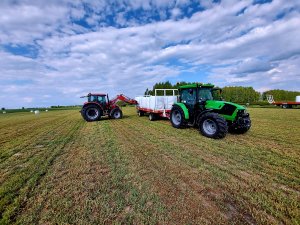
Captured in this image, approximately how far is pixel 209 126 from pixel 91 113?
10780 millimetres

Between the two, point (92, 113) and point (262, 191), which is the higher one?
point (92, 113)

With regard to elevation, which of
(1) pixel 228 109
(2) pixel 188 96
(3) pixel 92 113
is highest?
(2) pixel 188 96

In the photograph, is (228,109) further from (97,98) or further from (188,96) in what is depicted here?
(97,98)

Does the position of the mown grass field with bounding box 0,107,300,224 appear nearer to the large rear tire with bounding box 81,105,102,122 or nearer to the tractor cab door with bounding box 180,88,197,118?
the tractor cab door with bounding box 180,88,197,118

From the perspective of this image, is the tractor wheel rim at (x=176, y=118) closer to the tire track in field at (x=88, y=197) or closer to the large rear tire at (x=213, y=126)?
the large rear tire at (x=213, y=126)

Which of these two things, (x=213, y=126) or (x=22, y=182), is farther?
(x=213, y=126)

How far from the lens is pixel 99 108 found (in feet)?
52.2

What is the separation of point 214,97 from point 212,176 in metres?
5.84

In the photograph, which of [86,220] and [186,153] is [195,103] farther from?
[86,220]

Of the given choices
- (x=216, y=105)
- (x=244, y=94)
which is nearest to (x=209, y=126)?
(x=216, y=105)

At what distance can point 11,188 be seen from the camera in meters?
3.99

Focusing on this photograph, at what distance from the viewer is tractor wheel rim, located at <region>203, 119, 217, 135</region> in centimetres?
810

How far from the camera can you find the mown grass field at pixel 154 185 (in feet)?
9.77

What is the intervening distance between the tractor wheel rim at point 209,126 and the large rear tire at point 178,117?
5.31 feet
